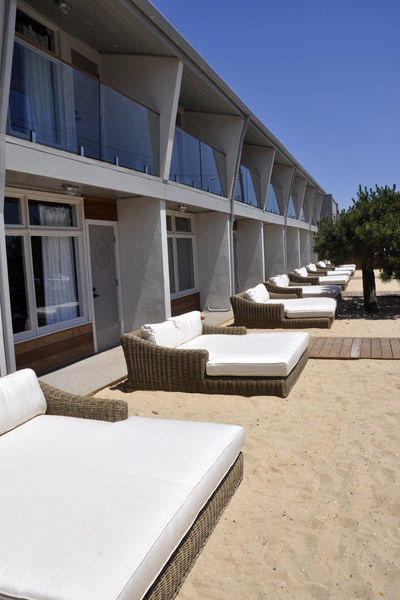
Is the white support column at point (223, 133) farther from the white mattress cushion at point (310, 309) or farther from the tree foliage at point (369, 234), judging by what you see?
the white mattress cushion at point (310, 309)

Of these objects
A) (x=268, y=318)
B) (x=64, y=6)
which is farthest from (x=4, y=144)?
(x=268, y=318)

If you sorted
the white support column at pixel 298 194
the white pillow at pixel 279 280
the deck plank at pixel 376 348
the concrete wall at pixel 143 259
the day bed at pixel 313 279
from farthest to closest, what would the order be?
1. the white support column at pixel 298 194
2. the day bed at pixel 313 279
3. the white pillow at pixel 279 280
4. the concrete wall at pixel 143 259
5. the deck plank at pixel 376 348

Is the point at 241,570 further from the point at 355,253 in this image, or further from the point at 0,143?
the point at 355,253

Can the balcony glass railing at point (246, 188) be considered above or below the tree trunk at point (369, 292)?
above

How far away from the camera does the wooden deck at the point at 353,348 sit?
22.4 feet

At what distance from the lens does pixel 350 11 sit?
1015 cm

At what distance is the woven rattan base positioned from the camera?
216 cm

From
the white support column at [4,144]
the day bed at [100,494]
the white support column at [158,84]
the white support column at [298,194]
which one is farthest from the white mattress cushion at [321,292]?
the white support column at [298,194]

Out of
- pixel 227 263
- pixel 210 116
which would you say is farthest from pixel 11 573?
pixel 210 116

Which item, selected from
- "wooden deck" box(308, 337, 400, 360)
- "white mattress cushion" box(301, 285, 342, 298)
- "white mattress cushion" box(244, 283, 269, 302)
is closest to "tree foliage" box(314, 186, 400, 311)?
"white mattress cushion" box(301, 285, 342, 298)

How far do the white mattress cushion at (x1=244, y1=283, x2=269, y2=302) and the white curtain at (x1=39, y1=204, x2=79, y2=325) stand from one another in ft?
12.6

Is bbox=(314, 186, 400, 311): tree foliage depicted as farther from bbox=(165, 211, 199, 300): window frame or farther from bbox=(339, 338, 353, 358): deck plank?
bbox=(339, 338, 353, 358): deck plank

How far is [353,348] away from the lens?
7289 mm

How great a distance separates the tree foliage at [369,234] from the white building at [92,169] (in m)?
3.11
